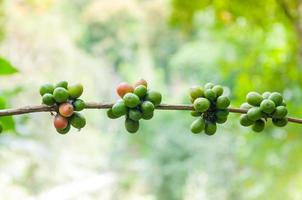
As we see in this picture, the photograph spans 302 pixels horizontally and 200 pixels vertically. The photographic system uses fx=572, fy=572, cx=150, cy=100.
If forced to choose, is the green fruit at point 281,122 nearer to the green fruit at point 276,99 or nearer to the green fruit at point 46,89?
the green fruit at point 276,99

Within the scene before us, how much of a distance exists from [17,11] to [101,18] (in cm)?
244

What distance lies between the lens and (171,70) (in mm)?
7941

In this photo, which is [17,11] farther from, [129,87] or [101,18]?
[129,87]

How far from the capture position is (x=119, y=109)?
364 millimetres

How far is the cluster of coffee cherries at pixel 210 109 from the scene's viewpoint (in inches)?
15.0

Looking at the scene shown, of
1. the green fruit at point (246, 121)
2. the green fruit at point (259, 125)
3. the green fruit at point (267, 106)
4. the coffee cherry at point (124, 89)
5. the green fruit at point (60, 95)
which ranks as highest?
the green fruit at point (60, 95)

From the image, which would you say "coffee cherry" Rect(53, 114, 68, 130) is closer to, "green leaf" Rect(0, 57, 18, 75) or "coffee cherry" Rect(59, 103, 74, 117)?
"coffee cherry" Rect(59, 103, 74, 117)

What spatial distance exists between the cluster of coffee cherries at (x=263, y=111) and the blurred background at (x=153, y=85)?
40.7 inches

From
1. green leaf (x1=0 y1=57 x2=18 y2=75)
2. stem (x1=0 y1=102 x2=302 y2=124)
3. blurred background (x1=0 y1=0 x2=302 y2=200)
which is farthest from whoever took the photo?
blurred background (x1=0 y1=0 x2=302 y2=200)

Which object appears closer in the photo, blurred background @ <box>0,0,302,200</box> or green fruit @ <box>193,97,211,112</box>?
green fruit @ <box>193,97,211,112</box>

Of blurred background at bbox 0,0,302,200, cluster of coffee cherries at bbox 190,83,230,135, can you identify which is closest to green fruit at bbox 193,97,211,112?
cluster of coffee cherries at bbox 190,83,230,135

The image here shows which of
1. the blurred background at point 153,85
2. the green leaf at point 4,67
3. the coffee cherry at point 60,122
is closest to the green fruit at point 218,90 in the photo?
the coffee cherry at point 60,122

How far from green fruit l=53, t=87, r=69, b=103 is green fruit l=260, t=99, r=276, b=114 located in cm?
13

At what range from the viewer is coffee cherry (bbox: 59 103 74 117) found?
357mm
